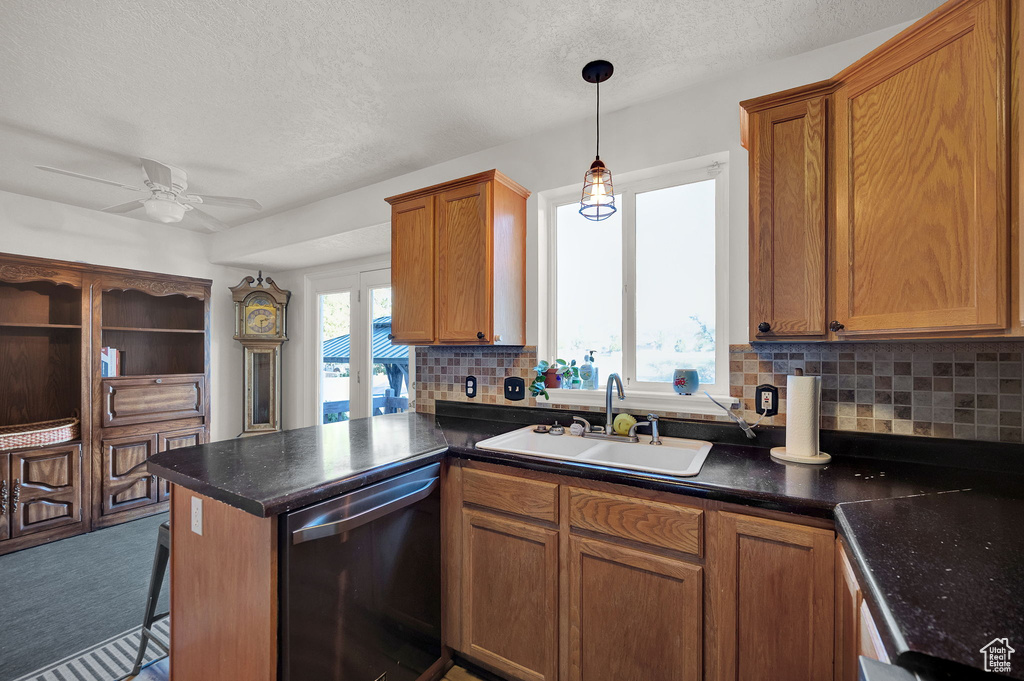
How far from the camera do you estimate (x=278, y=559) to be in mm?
1187

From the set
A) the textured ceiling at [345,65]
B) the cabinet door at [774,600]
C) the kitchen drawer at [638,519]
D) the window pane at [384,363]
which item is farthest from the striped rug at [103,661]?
the textured ceiling at [345,65]

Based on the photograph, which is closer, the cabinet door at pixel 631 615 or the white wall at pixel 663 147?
the cabinet door at pixel 631 615

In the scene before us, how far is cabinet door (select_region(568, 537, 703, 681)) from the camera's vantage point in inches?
51.9

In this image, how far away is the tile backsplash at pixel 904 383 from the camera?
1.42 meters

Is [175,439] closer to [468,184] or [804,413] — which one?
[468,184]

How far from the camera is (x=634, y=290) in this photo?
2238 mm

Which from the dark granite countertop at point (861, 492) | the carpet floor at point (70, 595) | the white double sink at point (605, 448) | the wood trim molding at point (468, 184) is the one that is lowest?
the carpet floor at point (70, 595)

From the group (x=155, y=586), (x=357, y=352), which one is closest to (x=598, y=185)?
(x=155, y=586)

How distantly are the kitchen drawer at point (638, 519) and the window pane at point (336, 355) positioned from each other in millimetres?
3200

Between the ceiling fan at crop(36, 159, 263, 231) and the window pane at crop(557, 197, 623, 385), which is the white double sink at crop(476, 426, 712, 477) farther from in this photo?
the ceiling fan at crop(36, 159, 263, 231)

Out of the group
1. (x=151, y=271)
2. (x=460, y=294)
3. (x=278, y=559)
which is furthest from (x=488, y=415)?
(x=151, y=271)

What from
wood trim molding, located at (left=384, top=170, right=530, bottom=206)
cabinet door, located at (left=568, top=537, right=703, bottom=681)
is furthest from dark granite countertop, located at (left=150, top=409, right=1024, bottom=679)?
wood trim molding, located at (left=384, top=170, right=530, bottom=206)

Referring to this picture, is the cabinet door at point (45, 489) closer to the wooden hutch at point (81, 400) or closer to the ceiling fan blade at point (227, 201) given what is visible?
the wooden hutch at point (81, 400)

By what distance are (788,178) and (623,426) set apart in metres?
1.13
